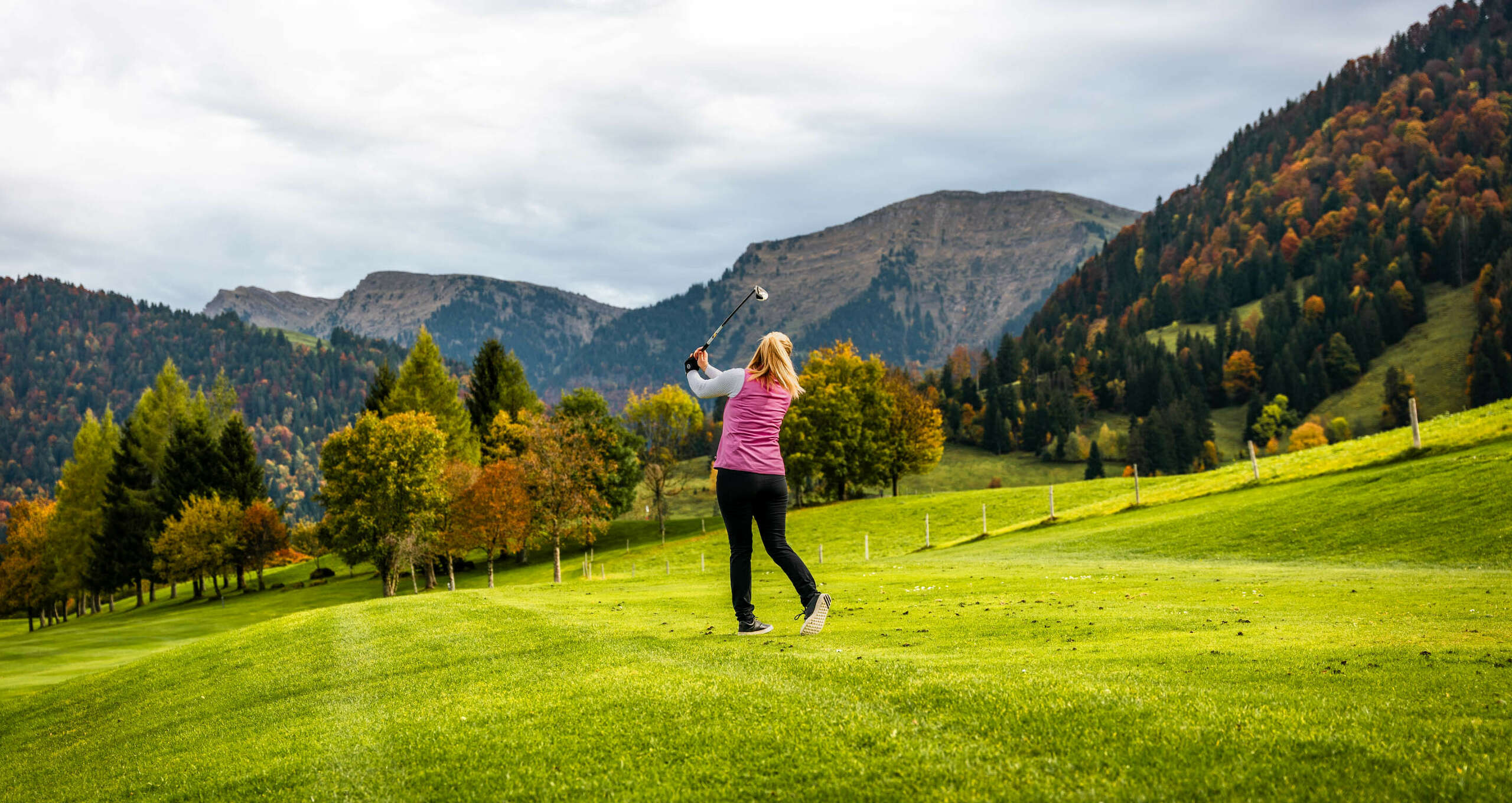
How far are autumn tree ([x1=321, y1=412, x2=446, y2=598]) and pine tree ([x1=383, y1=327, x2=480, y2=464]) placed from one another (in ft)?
49.5

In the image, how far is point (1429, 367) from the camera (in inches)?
6324

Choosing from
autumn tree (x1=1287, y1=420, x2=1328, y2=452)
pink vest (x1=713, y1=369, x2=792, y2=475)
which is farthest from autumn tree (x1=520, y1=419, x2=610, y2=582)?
autumn tree (x1=1287, y1=420, x2=1328, y2=452)

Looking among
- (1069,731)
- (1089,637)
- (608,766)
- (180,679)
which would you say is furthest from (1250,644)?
(180,679)

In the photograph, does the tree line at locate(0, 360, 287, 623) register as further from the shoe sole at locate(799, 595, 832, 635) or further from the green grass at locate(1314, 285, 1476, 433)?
the green grass at locate(1314, 285, 1476, 433)

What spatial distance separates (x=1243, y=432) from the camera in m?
162

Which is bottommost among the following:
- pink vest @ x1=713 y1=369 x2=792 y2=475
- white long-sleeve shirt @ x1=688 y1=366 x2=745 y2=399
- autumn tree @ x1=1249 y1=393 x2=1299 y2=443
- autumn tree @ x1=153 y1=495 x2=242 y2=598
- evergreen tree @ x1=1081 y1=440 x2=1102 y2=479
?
evergreen tree @ x1=1081 y1=440 x2=1102 y2=479

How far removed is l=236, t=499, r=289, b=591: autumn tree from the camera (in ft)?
268

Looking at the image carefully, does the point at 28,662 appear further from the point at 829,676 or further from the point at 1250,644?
the point at 1250,644

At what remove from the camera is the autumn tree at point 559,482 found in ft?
191

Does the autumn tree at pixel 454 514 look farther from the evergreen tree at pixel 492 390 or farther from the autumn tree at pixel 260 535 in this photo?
the autumn tree at pixel 260 535

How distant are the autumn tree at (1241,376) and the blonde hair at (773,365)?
651 feet

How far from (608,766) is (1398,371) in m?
191

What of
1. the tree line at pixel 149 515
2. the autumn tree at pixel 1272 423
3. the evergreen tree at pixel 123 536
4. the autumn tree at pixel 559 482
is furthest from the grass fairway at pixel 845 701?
the autumn tree at pixel 1272 423

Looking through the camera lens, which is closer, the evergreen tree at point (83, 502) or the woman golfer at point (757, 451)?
the woman golfer at point (757, 451)
